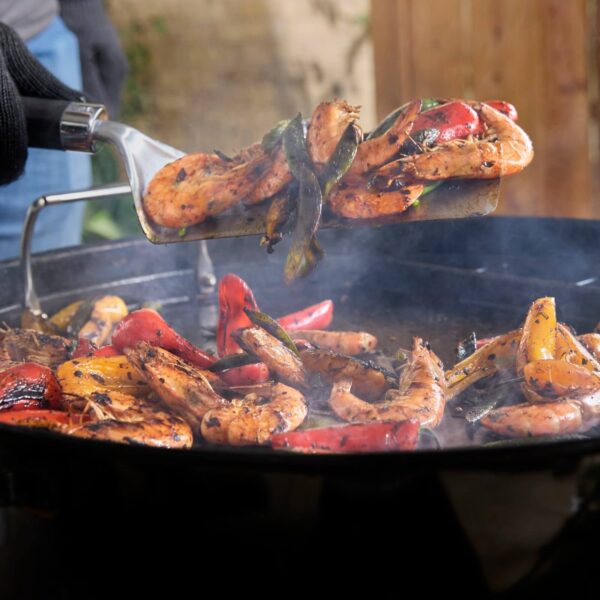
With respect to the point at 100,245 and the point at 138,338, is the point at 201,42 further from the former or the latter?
the point at 138,338

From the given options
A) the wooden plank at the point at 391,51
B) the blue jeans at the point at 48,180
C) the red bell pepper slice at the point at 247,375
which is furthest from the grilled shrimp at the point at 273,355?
the wooden plank at the point at 391,51

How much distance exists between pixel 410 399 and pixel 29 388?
87 centimetres

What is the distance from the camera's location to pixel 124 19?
8680mm

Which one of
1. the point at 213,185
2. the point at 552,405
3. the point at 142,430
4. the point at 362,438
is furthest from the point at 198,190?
Answer: the point at 552,405

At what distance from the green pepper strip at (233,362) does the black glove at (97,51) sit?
2737mm

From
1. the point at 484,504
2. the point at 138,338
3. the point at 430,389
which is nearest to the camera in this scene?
the point at 484,504

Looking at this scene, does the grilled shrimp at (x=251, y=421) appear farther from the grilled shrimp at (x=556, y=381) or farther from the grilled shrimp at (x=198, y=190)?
the grilled shrimp at (x=198, y=190)

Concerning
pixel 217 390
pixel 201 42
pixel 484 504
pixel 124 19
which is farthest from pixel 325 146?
pixel 124 19

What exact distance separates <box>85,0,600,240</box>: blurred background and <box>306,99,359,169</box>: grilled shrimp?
3.40 m

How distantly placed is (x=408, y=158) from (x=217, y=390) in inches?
30.3

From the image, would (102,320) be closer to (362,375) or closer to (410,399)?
(362,375)

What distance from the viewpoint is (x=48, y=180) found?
459cm

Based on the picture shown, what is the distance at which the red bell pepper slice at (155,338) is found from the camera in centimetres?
238

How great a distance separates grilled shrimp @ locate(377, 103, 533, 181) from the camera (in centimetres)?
223
